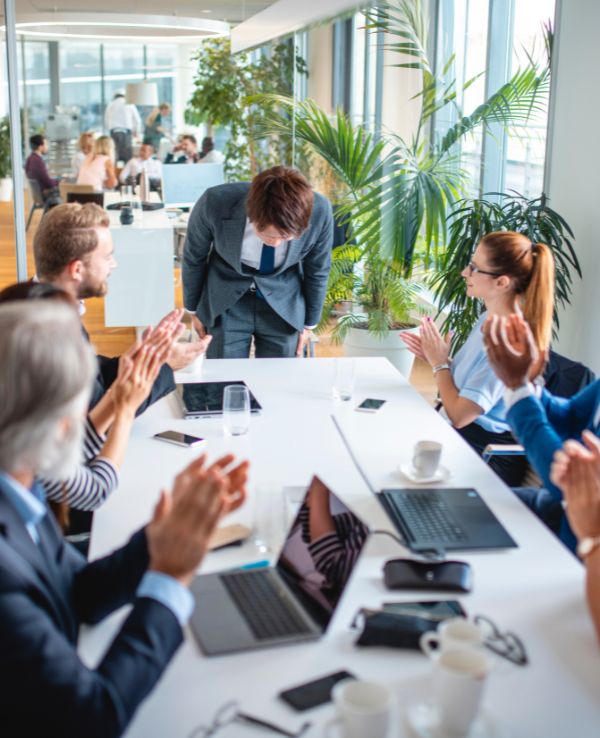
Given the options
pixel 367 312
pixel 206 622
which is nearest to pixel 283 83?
pixel 367 312

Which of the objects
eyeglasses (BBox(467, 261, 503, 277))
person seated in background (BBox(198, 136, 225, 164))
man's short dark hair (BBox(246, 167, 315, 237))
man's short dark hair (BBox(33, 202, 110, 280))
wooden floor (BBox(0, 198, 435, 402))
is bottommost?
wooden floor (BBox(0, 198, 435, 402))

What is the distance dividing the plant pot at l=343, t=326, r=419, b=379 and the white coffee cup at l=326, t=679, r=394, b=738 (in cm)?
430

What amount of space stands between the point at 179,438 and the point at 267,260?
143 centimetres

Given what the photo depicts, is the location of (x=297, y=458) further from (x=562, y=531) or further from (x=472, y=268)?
(x=472, y=268)

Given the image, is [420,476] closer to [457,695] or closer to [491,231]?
[457,695]

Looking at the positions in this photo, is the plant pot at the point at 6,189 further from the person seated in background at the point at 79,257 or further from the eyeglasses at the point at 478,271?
Answer: the eyeglasses at the point at 478,271

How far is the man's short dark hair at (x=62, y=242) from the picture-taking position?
2.88 m

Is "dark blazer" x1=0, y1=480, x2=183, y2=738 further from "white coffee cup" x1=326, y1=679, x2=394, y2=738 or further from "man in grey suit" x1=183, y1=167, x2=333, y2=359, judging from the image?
"man in grey suit" x1=183, y1=167, x2=333, y2=359

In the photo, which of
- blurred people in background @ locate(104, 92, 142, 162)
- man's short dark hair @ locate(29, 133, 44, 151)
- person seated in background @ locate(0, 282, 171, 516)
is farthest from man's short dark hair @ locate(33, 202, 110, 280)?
blurred people in background @ locate(104, 92, 142, 162)

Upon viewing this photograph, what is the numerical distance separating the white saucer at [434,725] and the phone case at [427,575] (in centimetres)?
39

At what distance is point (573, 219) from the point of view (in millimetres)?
4410

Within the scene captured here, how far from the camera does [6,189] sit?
18.5 ft

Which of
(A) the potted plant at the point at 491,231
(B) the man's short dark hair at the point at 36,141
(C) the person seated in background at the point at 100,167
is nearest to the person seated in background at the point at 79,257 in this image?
(A) the potted plant at the point at 491,231

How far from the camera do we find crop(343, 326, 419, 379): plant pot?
18.3 ft
